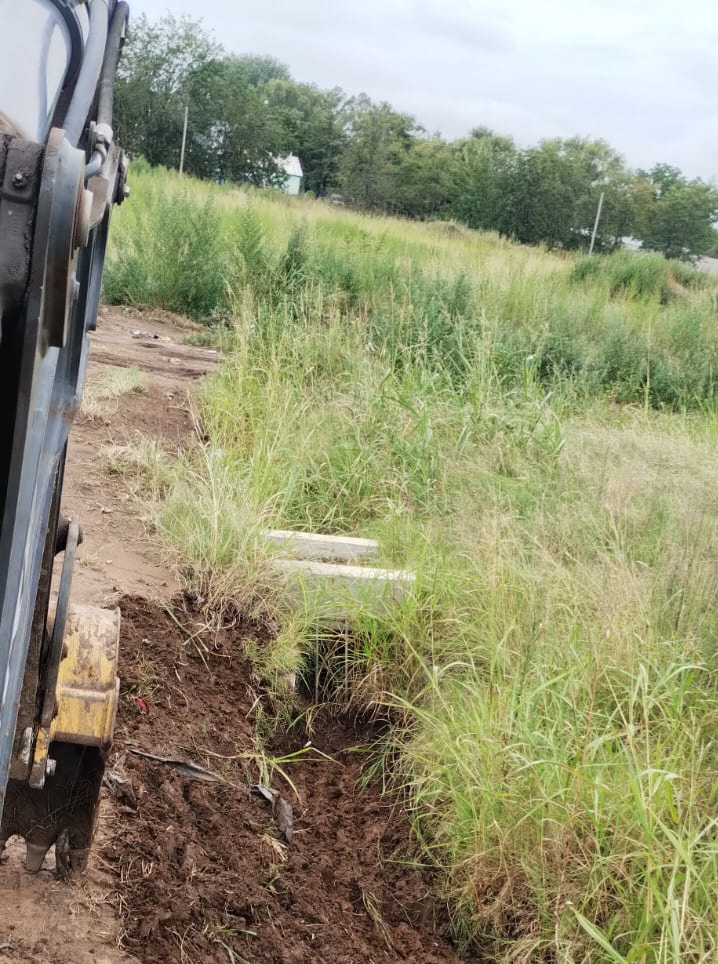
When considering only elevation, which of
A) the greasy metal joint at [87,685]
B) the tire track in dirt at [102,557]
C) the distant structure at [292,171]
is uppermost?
the distant structure at [292,171]

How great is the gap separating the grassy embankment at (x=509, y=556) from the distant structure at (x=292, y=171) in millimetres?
38615

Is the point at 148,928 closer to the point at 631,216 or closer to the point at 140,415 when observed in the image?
the point at 140,415

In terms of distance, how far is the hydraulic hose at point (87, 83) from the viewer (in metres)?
1.35

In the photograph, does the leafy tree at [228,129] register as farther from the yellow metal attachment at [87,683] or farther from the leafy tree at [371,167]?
the yellow metal attachment at [87,683]

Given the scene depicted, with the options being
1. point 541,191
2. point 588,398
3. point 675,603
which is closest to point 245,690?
point 675,603

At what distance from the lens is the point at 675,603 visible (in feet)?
11.8

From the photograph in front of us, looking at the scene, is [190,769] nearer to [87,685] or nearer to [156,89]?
[87,685]

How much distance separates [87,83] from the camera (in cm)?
143

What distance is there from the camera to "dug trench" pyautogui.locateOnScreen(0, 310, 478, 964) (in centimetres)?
244

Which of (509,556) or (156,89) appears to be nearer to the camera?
(509,556)

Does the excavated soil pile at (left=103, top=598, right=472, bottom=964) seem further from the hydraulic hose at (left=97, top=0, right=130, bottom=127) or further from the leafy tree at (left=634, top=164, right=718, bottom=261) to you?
the leafy tree at (left=634, top=164, right=718, bottom=261)

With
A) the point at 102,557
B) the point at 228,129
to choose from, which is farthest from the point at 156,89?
the point at 102,557

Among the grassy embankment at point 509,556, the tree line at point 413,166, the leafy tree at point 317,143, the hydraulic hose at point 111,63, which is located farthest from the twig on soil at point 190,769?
the leafy tree at point 317,143

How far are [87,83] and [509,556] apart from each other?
2.90m
